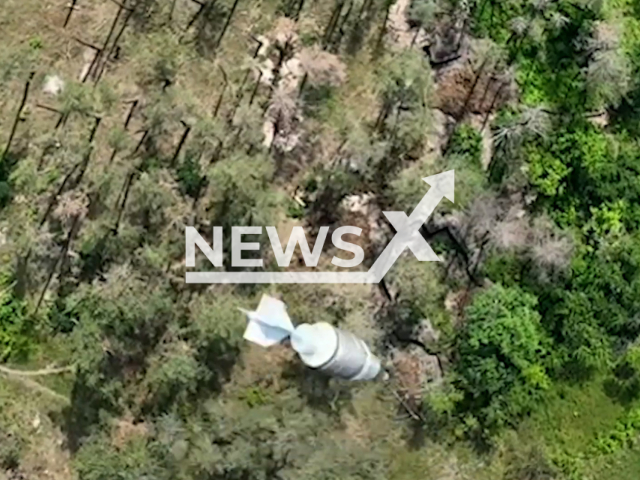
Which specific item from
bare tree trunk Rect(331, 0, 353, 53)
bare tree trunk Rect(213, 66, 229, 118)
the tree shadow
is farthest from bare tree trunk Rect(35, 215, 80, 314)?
bare tree trunk Rect(331, 0, 353, 53)

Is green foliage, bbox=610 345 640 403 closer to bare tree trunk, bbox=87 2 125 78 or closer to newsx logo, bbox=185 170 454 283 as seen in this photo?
newsx logo, bbox=185 170 454 283

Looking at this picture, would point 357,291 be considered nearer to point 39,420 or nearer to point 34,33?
point 39,420

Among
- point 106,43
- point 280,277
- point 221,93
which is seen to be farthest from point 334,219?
point 106,43

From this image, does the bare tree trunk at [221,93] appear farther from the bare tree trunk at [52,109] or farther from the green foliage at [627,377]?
the green foliage at [627,377]

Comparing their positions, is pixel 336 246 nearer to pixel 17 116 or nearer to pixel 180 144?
pixel 180 144

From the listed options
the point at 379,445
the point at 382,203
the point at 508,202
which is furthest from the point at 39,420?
the point at 508,202
